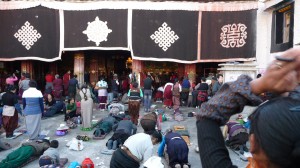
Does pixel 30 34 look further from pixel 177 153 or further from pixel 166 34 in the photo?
pixel 177 153

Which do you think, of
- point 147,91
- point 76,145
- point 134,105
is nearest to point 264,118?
point 76,145

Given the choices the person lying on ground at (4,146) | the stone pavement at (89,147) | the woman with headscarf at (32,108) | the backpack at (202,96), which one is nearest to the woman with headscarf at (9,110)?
the stone pavement at (89,147)

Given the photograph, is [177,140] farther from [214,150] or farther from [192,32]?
[192,32]

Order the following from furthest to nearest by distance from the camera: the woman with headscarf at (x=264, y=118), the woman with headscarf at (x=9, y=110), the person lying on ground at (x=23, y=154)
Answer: the woman with headscarf at (x=9, y=110)
the person lying on ground at (x=23, y=154)
the woman with headscarf at (x=264, y=118)

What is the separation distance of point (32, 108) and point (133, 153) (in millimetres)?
4426

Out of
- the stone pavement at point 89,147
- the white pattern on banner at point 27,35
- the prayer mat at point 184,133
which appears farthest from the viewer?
the white pattern on banner at point 27,35

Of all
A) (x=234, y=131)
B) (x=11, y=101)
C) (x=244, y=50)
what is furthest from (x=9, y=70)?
(x=234, y=131)

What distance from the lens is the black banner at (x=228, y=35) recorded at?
12492 mm

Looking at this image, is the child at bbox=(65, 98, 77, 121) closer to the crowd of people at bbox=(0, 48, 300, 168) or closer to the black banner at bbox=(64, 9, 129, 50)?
the crowd of people at bbox=(0, 48, 300, 168)

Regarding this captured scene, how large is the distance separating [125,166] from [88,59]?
1301cm

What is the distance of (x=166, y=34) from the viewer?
506 inches

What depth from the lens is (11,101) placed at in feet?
24.5

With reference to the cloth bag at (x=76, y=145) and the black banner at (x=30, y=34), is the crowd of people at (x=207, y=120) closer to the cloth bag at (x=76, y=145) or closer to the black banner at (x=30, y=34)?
the cloth bag at (x=76, y=145)

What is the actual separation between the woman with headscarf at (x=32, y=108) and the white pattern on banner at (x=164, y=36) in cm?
697
